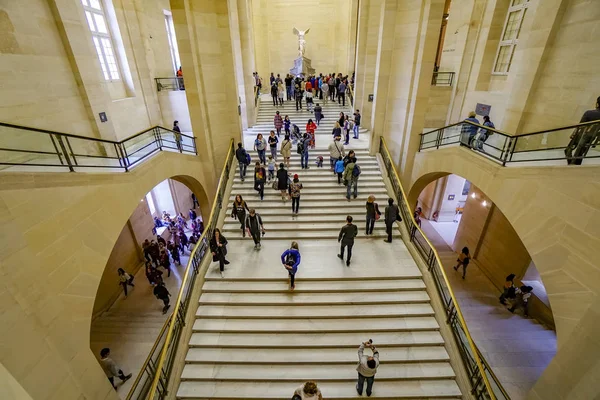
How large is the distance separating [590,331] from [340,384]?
172 inches

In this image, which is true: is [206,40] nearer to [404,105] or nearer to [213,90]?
[213,90]

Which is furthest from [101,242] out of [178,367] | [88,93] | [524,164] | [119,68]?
[119,68]

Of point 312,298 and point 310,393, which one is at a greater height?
point 310,393

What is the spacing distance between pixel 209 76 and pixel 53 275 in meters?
8.74

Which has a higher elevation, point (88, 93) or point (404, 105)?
point (88, 93)

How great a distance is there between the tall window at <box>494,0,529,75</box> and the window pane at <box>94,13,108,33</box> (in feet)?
51.5

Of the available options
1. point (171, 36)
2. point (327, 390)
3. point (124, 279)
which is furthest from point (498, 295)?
point (171, 36)

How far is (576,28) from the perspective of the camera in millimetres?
7223

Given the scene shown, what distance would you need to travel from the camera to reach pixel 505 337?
8.48 meters

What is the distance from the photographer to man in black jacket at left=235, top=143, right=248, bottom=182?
10.7 m

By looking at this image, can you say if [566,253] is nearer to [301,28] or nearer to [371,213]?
[371,213]

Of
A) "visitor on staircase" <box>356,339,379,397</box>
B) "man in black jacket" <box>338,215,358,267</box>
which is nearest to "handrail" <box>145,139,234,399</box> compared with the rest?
"visitor on staircase" <box>356,339,379,397</box>

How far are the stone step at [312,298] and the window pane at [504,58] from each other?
9305mm

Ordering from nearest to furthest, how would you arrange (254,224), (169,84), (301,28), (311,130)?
(254,224) < (311,130) < (169,84) < (301,28)
